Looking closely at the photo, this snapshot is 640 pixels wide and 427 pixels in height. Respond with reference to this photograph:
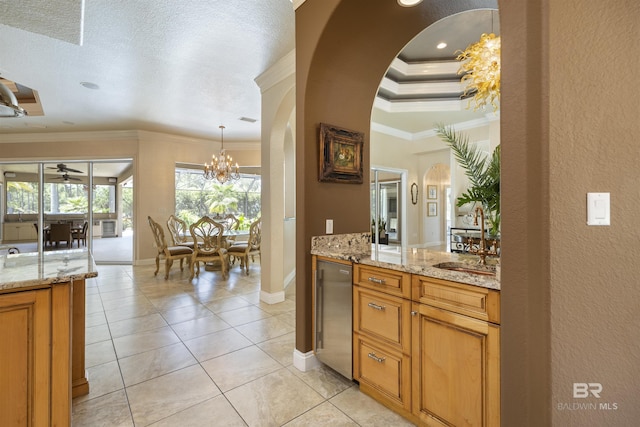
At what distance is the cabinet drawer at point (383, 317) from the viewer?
5.30 ft

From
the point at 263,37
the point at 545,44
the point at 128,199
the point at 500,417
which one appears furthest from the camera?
the point at 128,199

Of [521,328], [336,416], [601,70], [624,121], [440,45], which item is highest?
[440,45]

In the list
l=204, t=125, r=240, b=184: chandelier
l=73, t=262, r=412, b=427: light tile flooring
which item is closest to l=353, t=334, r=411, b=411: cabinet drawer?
l=73, t=262, r=412, b=427: light tile flooring

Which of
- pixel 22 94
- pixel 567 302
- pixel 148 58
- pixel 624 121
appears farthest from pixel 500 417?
pixel 22 94

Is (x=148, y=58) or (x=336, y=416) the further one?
(x=148, y=58)

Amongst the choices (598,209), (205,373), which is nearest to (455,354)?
(598,209)

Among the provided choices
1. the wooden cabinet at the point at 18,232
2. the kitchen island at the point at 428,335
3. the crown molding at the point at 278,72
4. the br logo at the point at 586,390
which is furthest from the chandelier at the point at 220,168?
the br logo at the point at 586,390

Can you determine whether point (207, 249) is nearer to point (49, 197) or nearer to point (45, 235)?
point (49, 197)

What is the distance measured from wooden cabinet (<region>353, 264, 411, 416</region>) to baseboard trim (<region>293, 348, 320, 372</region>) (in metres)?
0.41

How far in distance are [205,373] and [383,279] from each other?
152 cm

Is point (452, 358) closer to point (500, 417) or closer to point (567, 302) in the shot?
point (500, 417)

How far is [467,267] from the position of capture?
1.66 metres

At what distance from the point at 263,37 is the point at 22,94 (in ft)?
14.5

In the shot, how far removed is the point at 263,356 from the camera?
239cm
